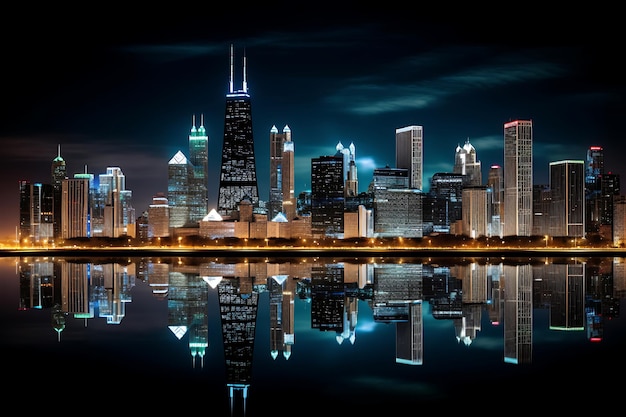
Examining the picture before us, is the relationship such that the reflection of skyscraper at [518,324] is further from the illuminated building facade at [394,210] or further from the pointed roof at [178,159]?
the pointed roof at [178,159]

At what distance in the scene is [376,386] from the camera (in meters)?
12.8

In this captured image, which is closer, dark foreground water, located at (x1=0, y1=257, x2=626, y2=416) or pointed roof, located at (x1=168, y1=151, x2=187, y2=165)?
dark foreground water, located at (x1=0, y1=257, x2=626, y2=416)

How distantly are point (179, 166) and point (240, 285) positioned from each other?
157605 mm

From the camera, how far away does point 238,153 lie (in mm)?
171125

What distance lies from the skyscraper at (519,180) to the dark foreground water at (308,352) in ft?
477

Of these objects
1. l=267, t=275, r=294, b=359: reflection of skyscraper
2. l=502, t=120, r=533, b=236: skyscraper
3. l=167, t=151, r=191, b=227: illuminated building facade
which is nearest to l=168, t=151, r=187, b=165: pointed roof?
l=167, t=151, r=191, b=227: illuminated building facade

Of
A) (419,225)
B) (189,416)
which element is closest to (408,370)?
(189,416)

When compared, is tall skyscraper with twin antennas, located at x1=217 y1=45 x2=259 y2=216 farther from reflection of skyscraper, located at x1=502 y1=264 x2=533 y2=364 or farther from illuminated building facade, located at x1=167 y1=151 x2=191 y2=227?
reflection of skyscraper, located at x1=502 y1=264 x2=533 y2=364

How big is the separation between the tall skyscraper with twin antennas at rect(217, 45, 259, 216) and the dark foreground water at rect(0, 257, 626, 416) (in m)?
142

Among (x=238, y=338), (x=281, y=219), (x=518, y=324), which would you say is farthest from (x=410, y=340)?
(x=281, y=219)

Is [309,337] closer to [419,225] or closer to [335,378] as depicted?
[335,378]

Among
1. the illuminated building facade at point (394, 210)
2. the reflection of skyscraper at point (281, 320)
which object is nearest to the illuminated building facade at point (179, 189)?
the illuminated building facade at point (394, 210)

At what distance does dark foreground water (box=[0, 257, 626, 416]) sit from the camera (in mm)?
11719

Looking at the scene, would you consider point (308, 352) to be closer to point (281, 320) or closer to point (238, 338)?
point (238, 338)
